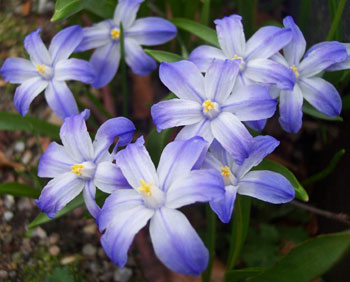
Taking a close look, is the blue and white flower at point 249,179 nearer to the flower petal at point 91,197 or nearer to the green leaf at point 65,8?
the flower petal at point 91,197

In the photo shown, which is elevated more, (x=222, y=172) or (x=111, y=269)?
(x=222, y=172)

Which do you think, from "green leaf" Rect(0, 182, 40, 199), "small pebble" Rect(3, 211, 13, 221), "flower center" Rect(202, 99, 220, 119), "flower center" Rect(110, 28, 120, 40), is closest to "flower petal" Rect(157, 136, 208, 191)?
"flower center" Rect(202, 99, 220, 119)

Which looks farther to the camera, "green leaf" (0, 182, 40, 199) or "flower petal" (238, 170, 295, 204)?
"green leaf" (0, 182, 40, 199)

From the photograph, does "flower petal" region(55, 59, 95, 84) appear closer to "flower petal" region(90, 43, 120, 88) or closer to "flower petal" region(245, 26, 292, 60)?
"flower petal" region(90, 43, 120, 88)

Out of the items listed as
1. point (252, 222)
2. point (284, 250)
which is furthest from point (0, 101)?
point (284, 250)

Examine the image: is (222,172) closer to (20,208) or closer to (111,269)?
(111,269)

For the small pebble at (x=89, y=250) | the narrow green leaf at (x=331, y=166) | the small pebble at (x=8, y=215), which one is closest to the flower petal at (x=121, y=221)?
the narrow green leaf at (x=331, y=166)
